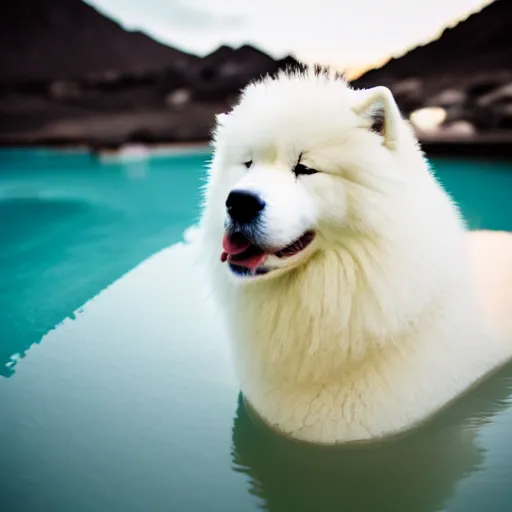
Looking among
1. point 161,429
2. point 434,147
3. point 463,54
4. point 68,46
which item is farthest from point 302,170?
point 68,46

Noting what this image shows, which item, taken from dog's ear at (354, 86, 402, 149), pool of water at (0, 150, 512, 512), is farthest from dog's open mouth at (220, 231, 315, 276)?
pool of water at (0, 150, 512, 512)

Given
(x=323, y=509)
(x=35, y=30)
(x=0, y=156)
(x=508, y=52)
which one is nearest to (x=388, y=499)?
(x=323, y=509)

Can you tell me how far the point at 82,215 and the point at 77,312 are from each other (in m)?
3.02

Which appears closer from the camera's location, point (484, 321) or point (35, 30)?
point (484, 321)

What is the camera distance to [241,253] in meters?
1.58

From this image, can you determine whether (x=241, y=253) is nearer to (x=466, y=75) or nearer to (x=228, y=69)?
(x=466, y=75)

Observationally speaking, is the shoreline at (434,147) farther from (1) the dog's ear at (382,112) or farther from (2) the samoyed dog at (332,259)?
(1) the dog's ear at (382,112)

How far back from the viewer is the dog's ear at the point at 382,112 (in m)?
1.50

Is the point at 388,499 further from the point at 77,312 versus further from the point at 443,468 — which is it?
the point at 77,312

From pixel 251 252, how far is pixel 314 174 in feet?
0.93

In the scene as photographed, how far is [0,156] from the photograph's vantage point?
1005 cm

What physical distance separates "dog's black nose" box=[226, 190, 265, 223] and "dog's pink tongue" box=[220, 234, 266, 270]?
0.34 feet

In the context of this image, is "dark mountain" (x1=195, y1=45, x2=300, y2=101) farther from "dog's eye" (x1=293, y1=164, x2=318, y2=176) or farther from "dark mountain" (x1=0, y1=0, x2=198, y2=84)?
"dog's eye" (x1=293, y1=164, x2=318, y2=176)

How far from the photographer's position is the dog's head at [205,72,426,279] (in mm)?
1490
